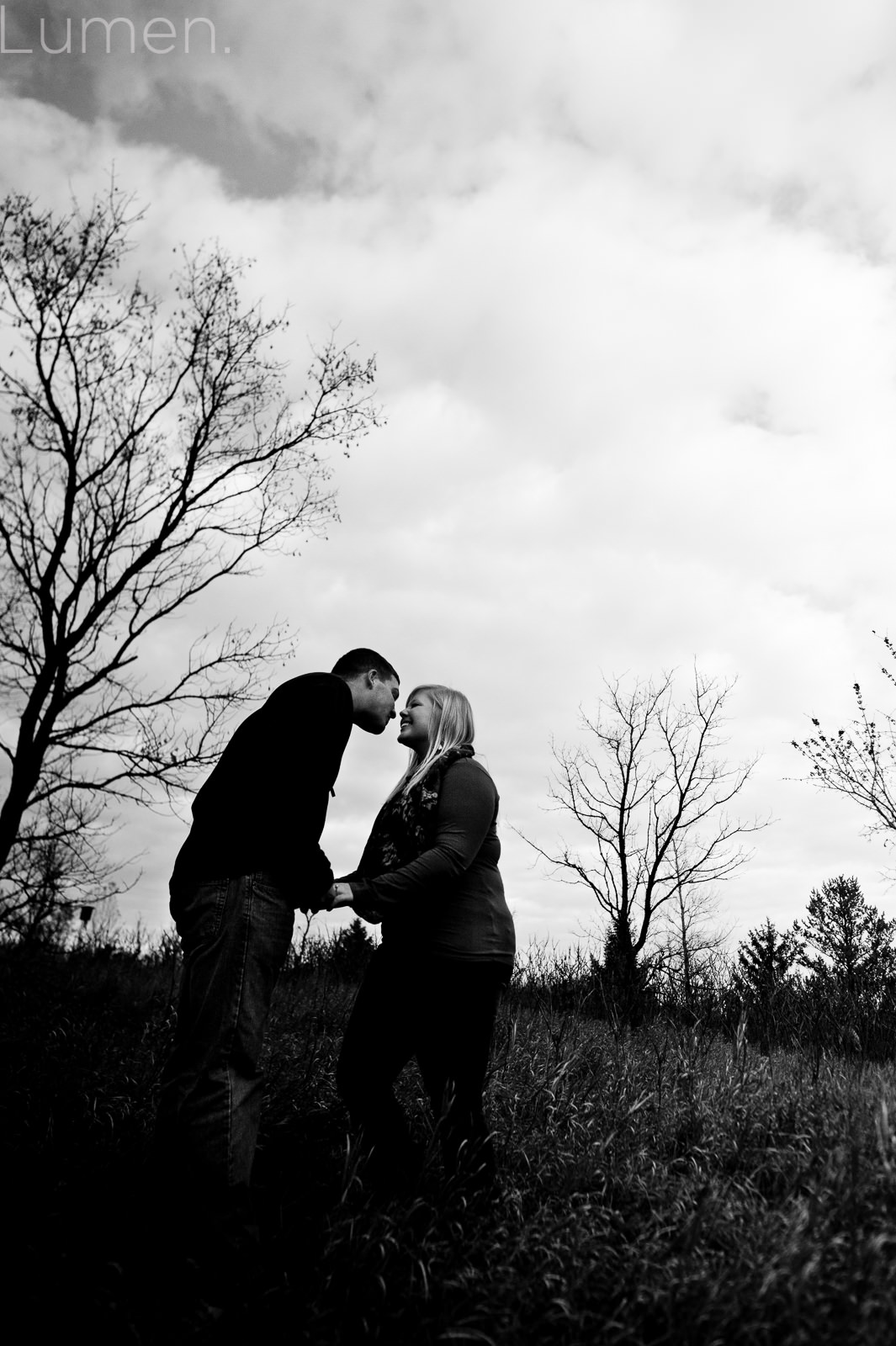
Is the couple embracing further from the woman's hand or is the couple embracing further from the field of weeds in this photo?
the field of weeds

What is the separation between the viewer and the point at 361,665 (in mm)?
3463

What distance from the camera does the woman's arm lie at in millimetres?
3035

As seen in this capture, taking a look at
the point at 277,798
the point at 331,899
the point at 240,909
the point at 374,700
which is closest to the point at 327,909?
the point at 331,899

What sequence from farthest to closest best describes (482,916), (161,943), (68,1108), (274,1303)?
(161,943)
(68,1108)
(482,916)
(274,1303)

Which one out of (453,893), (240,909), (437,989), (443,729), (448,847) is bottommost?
(437,989)

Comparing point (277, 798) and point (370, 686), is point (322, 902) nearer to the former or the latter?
point (277, 798)

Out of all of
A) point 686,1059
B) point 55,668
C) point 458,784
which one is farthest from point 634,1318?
point 55,668

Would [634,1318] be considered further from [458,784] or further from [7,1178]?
[7,1178]

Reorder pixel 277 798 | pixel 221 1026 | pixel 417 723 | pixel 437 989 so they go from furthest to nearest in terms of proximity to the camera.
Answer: pixel 417 723
pixel 437 989
pixel 277 798
pixel 221 1026

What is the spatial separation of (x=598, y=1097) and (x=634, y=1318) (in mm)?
2293

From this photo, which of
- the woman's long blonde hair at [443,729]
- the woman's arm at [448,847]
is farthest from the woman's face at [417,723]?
the woman's arm at [448,847]

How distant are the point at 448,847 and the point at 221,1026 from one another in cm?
97

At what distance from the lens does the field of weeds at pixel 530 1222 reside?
241 centimetres

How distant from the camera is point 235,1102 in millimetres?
2676
